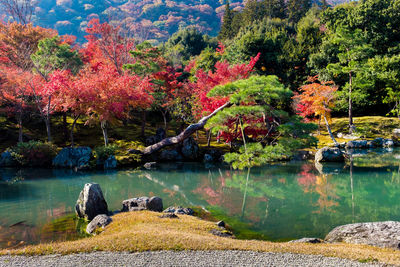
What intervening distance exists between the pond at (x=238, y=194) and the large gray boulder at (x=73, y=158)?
774mm

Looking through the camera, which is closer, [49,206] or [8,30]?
[49,206]

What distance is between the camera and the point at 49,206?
1024 cm

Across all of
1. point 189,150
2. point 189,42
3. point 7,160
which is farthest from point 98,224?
point 189,42

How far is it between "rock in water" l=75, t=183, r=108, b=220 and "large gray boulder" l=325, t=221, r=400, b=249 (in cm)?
645

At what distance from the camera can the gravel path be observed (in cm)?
507

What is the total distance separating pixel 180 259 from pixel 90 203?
182 inches

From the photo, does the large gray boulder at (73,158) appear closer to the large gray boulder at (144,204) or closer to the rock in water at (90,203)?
the rock in water at (90,203)

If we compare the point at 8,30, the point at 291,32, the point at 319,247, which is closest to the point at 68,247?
the point at 319,247

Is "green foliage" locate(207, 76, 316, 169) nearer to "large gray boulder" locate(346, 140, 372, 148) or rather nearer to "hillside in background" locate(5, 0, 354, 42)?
"large gray boulder" locate(346, 140, 372, 148)

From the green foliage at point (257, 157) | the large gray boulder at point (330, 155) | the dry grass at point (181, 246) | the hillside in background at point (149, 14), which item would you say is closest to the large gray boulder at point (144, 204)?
the dry grass at point (181, 246)

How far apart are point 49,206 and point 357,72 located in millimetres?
27139

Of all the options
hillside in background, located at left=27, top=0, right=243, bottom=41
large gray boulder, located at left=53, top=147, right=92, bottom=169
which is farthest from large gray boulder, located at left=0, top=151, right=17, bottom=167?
hillside in background, located at left=27, top=0, right=243, bottom=41

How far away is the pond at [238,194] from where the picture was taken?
8.18 metres

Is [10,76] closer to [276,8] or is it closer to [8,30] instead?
[8,30]
